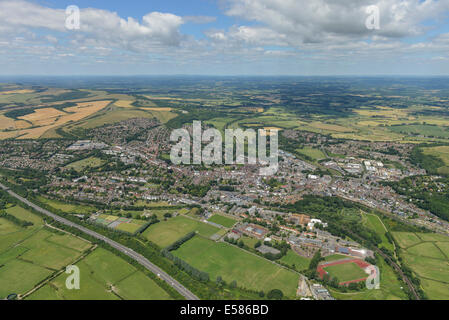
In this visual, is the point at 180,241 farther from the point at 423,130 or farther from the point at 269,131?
the point at 423,130

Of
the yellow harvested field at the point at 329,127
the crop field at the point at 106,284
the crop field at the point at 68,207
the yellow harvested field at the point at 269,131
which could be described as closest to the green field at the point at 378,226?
the crop field at the point at 106,284

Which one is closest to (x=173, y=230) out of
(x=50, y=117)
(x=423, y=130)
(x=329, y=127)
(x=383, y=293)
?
(x=383, y=293)

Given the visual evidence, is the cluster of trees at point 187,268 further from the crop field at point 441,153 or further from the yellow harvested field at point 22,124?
the yellow harvested field at point 22,124

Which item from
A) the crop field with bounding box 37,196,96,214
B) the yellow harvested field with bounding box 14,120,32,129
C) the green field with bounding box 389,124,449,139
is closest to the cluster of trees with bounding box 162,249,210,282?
the crop field with bounding box 37,196,96,214

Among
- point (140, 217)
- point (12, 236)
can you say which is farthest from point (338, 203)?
point (12, 236)

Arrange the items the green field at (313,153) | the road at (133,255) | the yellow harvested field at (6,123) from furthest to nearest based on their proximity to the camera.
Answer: the yellow harvested field at (6,123) < the green field at (313,153) < the road at (133,255)

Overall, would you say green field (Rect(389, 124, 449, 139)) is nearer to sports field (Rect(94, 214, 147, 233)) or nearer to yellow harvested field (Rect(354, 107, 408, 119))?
yellow harvested field (Rect(354, 107, 408, 119))
